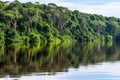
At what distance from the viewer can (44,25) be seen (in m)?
95.1

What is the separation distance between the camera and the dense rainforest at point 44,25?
8194 centimetres

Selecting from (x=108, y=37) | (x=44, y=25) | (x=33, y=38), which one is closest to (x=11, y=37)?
(x=33, y=38)

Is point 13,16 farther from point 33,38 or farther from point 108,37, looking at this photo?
point 108,37

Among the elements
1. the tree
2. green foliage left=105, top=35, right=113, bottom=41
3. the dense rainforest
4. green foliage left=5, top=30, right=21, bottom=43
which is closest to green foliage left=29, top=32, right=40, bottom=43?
the dense rainforest

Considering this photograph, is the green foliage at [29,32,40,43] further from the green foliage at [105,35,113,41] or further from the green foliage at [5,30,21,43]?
the green foliage at [105,35,113,41]

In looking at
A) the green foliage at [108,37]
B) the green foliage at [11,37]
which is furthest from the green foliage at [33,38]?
the green foliage at [108,37]

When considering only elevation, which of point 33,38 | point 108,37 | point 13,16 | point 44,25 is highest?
point 13,16

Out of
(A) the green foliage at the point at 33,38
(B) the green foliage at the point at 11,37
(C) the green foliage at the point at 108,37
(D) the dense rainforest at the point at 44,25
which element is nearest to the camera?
(B) the green foliage at the point at 11,37

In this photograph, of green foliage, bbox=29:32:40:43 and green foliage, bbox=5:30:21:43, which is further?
green foliage, bbox=29:32:40:43

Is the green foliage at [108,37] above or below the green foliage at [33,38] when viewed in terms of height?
below

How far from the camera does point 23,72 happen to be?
31.8 m

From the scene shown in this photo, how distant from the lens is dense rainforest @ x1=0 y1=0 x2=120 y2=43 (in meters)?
81.9

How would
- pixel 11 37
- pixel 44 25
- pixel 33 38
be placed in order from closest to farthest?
pixel 11 37 → pixel 33 38 → pixel 44 25

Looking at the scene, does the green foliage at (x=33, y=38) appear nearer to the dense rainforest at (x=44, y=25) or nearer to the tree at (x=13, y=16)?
the dense rainforest at (x=44, y=25)
